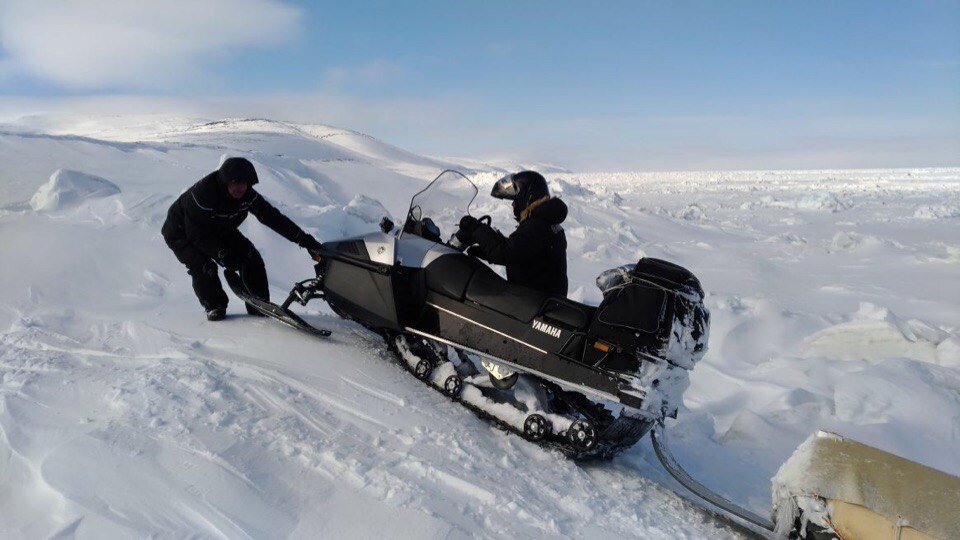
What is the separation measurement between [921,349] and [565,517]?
5154 mm

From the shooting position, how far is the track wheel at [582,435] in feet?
10.1

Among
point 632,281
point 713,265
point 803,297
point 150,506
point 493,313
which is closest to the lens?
point 150,506

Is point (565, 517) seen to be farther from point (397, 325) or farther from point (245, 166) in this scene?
point (245, 166)

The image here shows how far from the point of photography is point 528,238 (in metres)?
3.61

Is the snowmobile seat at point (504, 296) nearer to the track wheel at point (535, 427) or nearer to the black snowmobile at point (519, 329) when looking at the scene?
the black snowmobile at point (519, 329)

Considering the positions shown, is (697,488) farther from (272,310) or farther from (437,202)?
(272,310)

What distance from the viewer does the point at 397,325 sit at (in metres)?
3.79

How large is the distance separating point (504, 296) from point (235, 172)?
1.95 m

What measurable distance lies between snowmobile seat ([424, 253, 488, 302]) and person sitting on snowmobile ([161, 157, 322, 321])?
2.93 ft

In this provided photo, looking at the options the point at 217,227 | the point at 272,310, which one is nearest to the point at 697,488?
the point at 272,310

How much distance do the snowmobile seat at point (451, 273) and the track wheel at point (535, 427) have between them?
78 centimetres

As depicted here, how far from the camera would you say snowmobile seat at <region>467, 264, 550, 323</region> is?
11.1 feet

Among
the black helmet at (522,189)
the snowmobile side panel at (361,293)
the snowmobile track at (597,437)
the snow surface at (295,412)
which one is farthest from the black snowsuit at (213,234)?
the snowmobile track at (597,437)

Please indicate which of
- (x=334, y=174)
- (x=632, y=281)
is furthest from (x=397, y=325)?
(x=334, y=174)
